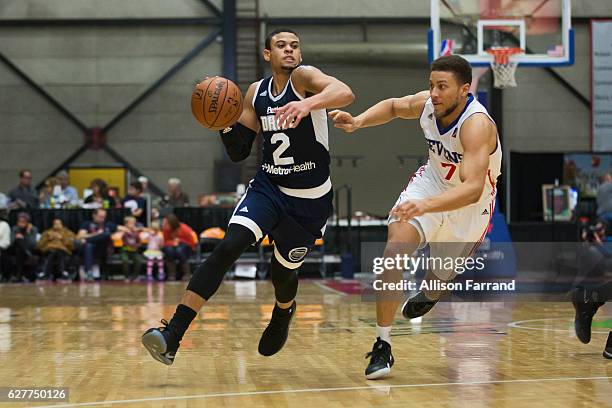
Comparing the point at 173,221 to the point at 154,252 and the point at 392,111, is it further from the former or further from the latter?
the point at 392,111

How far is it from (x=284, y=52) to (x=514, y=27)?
9.95 metres

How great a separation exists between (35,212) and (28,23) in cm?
773

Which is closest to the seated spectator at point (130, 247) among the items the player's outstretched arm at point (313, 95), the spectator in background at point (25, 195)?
the spectator in background at point (25, 195)

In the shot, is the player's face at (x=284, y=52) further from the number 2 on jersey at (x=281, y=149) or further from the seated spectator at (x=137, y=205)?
the seated spectator at (x=137, y=205)

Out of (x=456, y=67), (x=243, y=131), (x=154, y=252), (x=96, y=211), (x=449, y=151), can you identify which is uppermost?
(x=456, y=67)

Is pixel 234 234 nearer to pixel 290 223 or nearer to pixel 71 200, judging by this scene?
pixel 290 223

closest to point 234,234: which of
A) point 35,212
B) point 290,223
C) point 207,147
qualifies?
point 290,223

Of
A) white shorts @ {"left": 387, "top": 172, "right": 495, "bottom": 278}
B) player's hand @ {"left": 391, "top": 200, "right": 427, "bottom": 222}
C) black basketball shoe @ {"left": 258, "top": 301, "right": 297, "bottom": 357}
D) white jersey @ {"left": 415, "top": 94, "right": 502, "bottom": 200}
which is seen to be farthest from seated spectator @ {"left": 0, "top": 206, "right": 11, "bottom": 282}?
player's hand @ {"left": 391, "top": 200, "right": 427, "bottom": 222}

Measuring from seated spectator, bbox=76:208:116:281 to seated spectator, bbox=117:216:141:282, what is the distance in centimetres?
26

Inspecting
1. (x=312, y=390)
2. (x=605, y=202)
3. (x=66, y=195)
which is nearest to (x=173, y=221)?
(x=66, y=195)

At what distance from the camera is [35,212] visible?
57.5 ft

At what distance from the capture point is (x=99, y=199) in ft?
58.9

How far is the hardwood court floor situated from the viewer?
186 inches

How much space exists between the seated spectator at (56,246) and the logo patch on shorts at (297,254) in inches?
451
